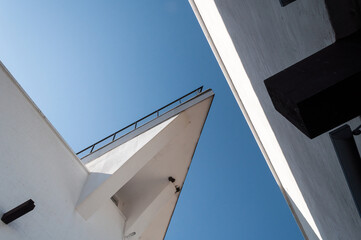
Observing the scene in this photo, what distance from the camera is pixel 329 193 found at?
367 centimetres

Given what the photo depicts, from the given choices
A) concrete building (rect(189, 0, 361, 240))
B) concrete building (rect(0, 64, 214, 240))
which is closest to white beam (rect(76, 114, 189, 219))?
concrete building (rect(0, 64, 214, 240))

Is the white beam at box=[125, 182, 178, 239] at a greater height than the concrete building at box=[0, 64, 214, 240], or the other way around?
the concrete building at box=[0, 64, 214, 240]

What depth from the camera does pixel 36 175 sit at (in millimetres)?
5355

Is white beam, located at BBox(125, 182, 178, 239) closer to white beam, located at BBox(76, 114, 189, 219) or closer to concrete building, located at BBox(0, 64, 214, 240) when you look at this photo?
concrete building, located at BBox(0, 64, 214, 240)

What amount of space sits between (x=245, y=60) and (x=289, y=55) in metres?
2.39

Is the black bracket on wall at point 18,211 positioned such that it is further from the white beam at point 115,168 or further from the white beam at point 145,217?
the white beam at point 145,217

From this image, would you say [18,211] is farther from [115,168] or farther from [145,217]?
[145,217]

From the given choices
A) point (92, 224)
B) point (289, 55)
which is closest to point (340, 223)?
point (289, 55)

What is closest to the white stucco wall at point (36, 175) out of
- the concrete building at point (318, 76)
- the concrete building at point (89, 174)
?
the concrete building at point (89, 174)

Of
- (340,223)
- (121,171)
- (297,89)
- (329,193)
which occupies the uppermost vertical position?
(297,89)

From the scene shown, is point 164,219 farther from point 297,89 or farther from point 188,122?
point 297,89

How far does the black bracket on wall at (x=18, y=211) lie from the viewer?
413cm

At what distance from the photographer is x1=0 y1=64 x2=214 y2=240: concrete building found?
4.86 m

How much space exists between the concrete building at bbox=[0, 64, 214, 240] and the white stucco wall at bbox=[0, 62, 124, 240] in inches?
0.6
